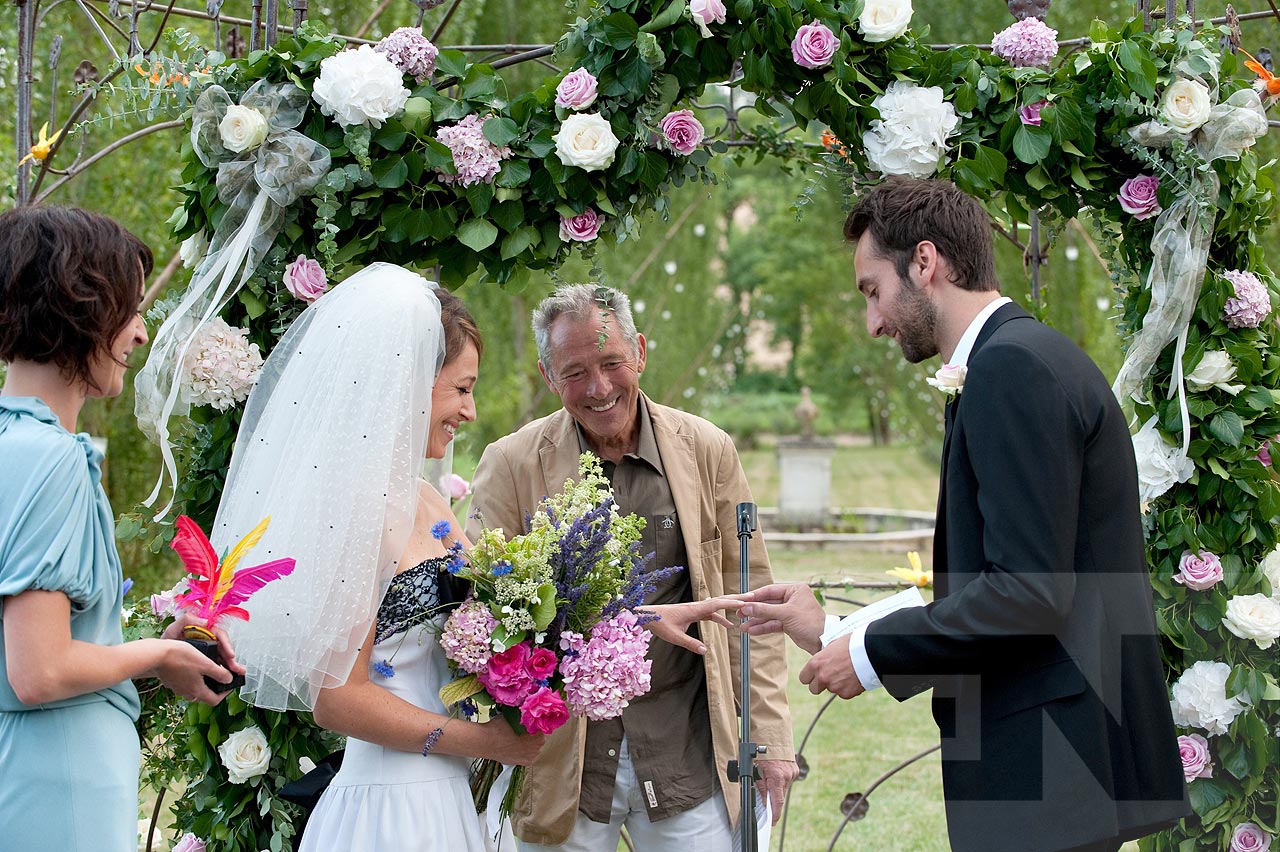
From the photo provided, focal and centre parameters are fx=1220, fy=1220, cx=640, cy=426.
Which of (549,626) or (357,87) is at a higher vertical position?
(357,87)

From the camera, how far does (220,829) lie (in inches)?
138

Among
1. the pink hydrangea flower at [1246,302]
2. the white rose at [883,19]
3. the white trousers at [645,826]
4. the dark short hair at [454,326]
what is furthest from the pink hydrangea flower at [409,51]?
the pink hydrangea flower at [1246,302]

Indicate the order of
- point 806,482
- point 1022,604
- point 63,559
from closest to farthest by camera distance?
point 63,559
point 1022,604
point 806,482

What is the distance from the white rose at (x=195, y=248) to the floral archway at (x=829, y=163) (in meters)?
0.02

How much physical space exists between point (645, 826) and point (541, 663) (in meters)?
1.12

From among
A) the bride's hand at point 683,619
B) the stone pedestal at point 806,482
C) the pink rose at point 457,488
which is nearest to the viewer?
the bride's hand at point 683,619

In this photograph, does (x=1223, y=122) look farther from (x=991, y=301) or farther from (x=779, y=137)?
(x=779, y=137)

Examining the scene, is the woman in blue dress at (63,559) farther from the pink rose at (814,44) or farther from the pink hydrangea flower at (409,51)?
the pink rose at (814,44)

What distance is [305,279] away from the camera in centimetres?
345

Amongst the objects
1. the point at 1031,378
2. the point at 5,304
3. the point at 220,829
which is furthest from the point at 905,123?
the point at 220,829

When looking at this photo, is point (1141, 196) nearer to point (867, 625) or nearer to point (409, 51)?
point (867, 625)

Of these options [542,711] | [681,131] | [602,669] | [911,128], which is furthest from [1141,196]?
[542,711]


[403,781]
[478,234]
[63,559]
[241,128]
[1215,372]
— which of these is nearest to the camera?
[63,559]

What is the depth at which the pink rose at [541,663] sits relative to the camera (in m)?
2.65
